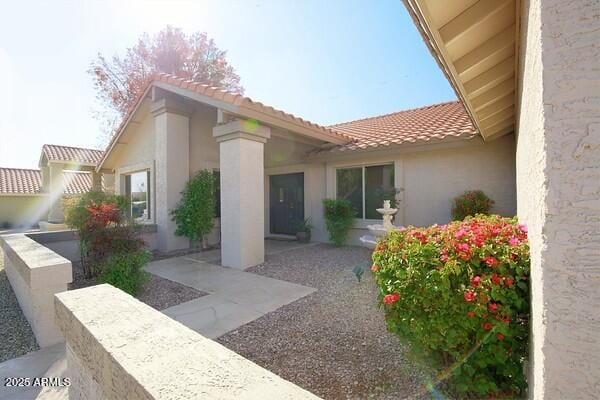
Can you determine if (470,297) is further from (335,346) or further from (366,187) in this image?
(366,187)

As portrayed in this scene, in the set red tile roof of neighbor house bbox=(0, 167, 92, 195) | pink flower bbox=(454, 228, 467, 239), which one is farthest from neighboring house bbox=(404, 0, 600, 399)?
red tile roof of neighbor house bbox=(0, 167, 92, 195)

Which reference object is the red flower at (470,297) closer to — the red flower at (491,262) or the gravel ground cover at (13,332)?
the red flower at (491,262)

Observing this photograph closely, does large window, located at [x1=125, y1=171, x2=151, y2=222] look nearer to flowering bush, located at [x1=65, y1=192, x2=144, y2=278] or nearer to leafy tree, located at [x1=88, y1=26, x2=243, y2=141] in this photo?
flowering bush, located at [x1=65, y1=192, x2=144, y2=278]

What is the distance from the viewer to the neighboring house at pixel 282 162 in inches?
275

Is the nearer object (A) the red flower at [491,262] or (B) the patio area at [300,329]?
(A) the red flower at [491,262]

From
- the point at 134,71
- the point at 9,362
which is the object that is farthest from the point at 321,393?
the point at 134,71

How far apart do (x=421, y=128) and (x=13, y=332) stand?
10.5m

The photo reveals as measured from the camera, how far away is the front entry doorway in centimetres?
1134

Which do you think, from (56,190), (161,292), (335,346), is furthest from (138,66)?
(335,346)

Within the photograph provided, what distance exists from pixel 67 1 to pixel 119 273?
7.21 meters

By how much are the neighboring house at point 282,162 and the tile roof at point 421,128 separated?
0.04m

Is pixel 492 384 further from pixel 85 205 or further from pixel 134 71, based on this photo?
pixel 134 71

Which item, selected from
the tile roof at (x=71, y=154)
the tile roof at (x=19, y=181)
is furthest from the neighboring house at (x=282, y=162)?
the tile roof at (x=19, y=181)

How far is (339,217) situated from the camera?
31.2ft
